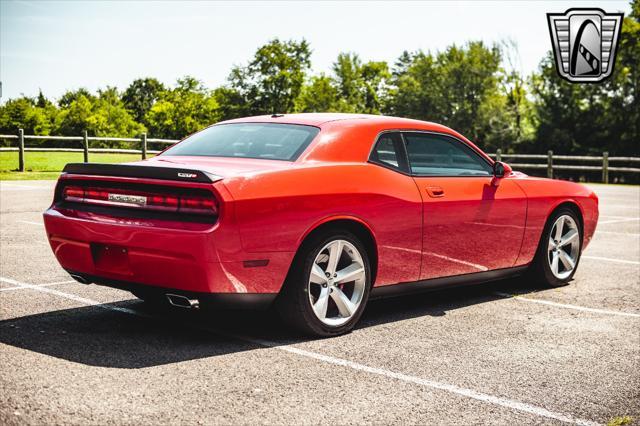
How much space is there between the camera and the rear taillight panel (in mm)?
4773

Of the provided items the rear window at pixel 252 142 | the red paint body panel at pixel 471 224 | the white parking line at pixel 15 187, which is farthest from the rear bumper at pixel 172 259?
the white parking line at pixel 15 187

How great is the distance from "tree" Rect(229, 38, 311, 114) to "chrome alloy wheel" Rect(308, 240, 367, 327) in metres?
79.4

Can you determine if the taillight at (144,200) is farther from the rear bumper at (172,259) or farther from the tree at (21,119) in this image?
the tree at (21,119)

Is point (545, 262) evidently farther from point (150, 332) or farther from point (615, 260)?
point (150, 332)

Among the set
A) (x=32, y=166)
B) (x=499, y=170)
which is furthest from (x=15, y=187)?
(x=499, y=170)

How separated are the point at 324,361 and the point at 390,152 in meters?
1.88

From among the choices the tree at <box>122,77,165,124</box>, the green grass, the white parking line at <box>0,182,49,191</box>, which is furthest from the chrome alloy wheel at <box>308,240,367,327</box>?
the tree at <box>122,77,165,124</box>

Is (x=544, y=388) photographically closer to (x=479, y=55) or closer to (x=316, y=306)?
(x=316, y=306)

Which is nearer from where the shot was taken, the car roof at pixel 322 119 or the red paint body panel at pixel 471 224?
the car roof at pixel 322 119

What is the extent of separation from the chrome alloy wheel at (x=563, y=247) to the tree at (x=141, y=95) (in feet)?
416

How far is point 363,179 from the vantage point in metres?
5.57

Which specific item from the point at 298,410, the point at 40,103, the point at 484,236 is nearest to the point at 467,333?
the point at 484,236

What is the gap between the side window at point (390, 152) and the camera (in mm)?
5871

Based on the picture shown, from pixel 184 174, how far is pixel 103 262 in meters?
0.85
